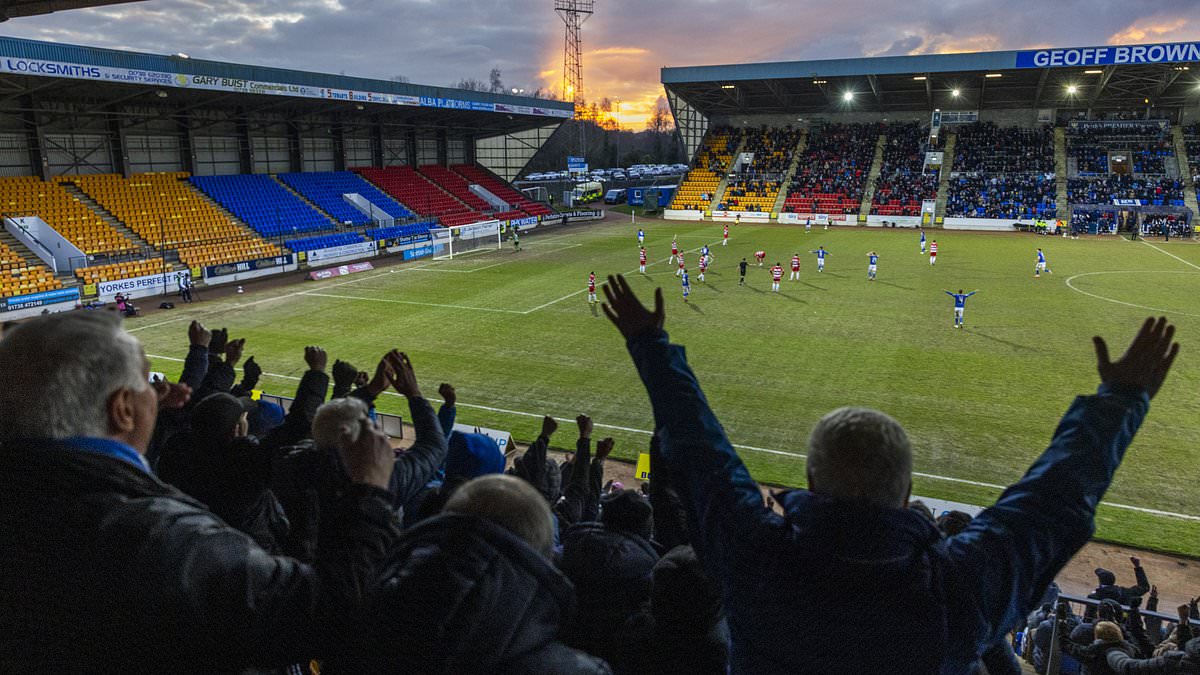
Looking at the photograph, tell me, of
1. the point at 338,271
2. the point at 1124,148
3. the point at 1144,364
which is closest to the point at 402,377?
the point at 1144,364

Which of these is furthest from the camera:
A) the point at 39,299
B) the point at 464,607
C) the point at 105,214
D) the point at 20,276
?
the point at 105,214

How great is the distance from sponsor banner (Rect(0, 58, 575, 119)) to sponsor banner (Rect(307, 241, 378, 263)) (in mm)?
8233

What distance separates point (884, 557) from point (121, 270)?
3635 cm

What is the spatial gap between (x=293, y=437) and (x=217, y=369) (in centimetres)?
245

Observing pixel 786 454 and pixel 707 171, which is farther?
pixel 707 171

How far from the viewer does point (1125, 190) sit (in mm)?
52344

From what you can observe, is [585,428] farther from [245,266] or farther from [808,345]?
[245,266]

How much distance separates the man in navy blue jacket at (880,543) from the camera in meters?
2.03

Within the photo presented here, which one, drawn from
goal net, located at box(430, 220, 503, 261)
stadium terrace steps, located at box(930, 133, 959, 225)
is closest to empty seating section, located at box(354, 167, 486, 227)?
goal net, located at box(430, 220, 503, 261)

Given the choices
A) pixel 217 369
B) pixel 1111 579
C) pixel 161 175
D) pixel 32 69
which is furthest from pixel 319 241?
pixel 1111 579

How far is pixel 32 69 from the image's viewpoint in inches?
1083

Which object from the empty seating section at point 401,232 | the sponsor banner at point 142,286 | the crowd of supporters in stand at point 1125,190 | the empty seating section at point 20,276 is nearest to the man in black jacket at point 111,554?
the empty seating section at point 20,276

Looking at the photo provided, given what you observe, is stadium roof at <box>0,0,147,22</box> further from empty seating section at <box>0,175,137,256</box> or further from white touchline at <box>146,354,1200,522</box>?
empty seating section at <box>0,175,137,256</box>

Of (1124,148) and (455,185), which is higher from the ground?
(1124,148)
